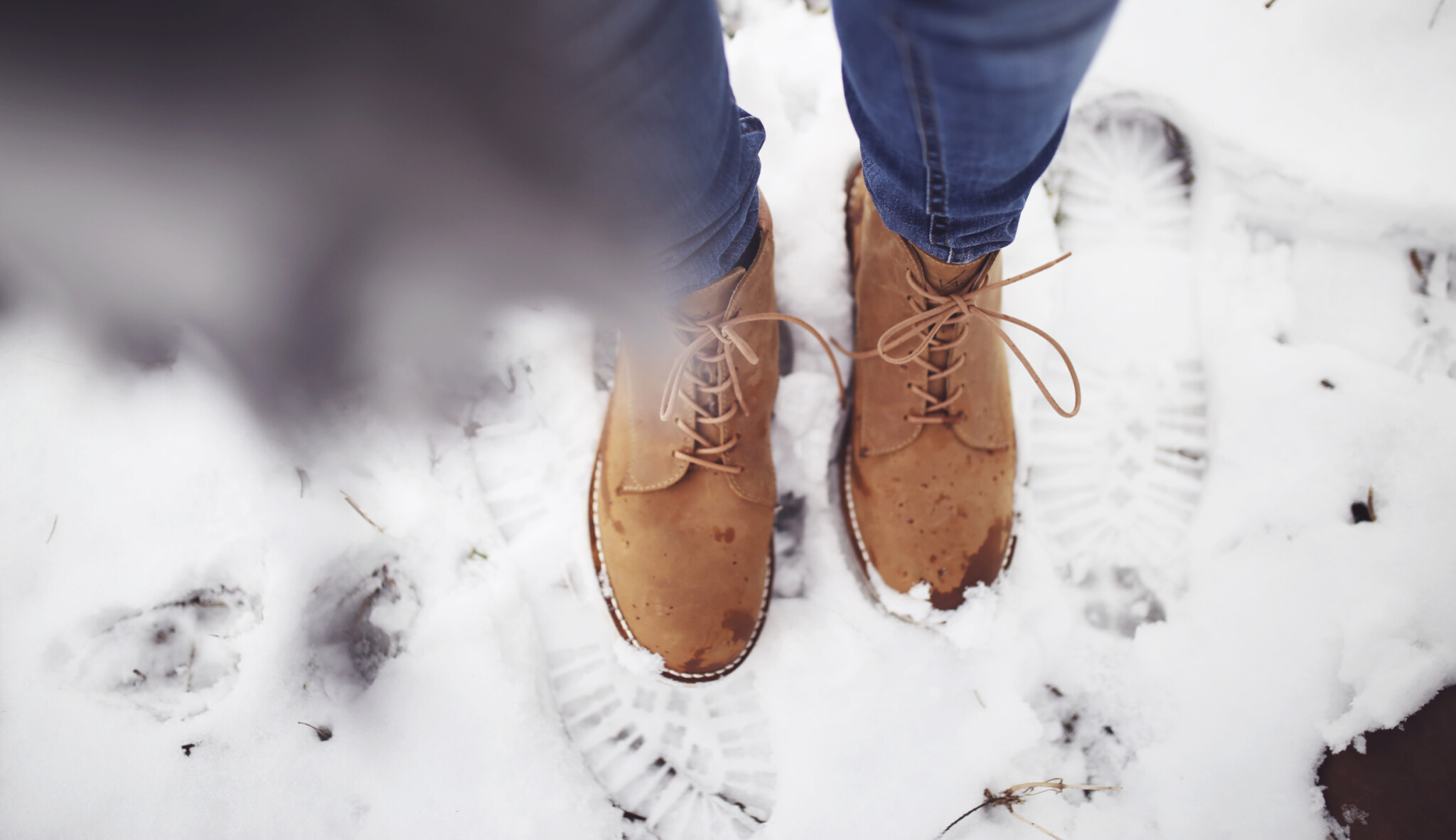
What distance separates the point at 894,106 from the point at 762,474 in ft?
1.77

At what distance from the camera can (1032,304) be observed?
40.0 inches

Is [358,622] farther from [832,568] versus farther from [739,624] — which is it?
[832,568]

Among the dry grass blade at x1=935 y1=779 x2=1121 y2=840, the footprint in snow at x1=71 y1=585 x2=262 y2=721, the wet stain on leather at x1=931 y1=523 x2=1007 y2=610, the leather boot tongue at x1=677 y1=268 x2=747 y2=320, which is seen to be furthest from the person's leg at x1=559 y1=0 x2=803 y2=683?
the footprint in snow at x1=71 y1=585 x2=262 y2=721

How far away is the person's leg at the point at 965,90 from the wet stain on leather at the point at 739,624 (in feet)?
1.86

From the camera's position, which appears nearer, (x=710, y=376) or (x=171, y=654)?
(x=710, y=376)

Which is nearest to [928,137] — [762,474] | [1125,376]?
[762,474]

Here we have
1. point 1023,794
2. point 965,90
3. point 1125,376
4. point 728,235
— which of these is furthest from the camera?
point 1125,376

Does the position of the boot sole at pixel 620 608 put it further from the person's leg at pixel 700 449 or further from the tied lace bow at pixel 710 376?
the tied lace bow at pixel 710 376

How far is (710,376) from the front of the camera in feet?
2.60

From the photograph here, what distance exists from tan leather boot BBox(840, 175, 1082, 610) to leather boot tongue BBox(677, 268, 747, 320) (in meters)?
0.23

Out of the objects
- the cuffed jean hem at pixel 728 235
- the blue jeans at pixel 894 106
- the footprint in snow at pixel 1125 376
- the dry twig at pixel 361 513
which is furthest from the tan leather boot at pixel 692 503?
A: the footprint in snow at pixel 1125 376

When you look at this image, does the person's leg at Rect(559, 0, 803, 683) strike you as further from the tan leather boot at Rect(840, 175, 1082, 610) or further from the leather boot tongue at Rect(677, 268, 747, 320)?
the tan leather boot at Rect(840, 175, 1082, 610)

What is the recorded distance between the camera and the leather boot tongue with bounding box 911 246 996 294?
66 centimetres

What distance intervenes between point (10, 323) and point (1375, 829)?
2.13 m
